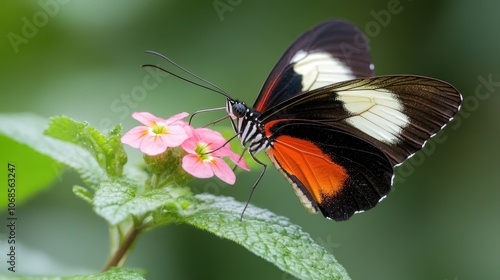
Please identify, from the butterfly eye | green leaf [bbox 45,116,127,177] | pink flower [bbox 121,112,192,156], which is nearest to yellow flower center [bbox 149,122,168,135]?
pink flower [bbox 121,112,192,156]

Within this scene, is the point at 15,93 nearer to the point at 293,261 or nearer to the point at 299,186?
the point at 299,186

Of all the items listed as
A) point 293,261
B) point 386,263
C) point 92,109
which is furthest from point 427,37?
point 293,261

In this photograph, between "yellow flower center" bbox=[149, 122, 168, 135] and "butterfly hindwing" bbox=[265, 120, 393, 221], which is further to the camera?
"butterfly hindwing" bbox=[265, 120, 393, 221]

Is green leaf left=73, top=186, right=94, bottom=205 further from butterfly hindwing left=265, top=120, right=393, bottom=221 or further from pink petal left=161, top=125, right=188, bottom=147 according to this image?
butterfly hindwing left=265, top=120, right=393, bottom=221

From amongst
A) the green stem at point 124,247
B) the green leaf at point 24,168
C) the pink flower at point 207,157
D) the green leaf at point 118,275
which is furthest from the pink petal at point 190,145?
the green leaf at point 24,168

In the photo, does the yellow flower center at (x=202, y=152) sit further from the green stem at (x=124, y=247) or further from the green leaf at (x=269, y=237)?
the green stem at (x=124, y=247)

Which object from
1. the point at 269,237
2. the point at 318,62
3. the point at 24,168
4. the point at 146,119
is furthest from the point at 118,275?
the point at 318,62
